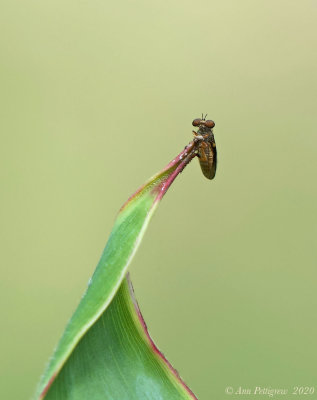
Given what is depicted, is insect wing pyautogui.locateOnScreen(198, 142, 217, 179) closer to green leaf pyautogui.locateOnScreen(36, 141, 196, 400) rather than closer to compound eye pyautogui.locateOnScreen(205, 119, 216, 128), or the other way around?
compound eye pyautogui.locateOnScreen(205, 119, 216, 128)

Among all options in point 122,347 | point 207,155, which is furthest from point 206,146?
point 122,347

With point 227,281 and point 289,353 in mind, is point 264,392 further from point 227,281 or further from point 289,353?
point 227,281

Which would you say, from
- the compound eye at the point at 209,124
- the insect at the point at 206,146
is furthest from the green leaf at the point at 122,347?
the compound eye at the point at 209,124

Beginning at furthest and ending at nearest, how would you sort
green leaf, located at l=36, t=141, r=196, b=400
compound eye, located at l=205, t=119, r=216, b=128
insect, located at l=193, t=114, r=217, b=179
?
compound eye, located at l=205, t=119, r=216, b=128 < insect, located at l=193, t=114, r=217, b=179 < green leaf, located at l=36, t=141, r=196, b=400

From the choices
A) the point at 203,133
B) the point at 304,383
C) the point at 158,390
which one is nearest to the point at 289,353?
the point at 304,383

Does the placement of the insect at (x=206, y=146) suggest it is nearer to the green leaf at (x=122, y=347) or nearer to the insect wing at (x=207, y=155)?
the insect wing at (x=207, y=155)

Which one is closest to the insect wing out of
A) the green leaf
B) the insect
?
the insect

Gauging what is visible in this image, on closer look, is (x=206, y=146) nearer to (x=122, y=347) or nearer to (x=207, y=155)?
(x=207, y=155)

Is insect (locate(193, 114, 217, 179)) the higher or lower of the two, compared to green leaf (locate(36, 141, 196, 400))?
higher
